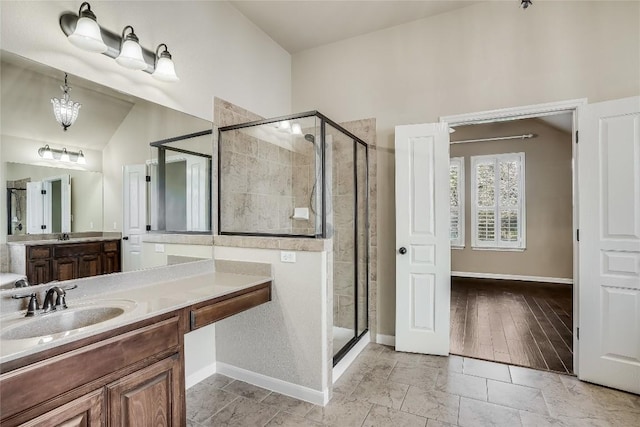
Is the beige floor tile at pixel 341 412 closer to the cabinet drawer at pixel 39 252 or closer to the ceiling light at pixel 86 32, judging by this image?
the cabinet drawer at pixel 39 252

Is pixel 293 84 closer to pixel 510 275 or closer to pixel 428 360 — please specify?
pixel 428 360

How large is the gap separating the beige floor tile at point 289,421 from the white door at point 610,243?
82.8 inches

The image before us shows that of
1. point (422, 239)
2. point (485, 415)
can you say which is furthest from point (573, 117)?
point (485, 415)

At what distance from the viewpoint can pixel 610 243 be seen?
2311 millimetres

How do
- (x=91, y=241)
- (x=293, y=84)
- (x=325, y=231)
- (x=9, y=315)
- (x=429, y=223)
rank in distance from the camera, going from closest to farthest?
(x=9, y=315) < (x=91, y=241) < (x=325, y=231) < (x=429, y=223) < (x=293, y=84)

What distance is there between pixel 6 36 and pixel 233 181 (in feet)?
5.11

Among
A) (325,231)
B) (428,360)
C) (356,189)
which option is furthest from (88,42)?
(428,360)

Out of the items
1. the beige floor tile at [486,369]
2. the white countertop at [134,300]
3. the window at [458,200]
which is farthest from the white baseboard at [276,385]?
the window at [458,200]

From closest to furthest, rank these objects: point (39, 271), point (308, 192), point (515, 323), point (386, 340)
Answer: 1. point (39, 271)
2. point (308, 192)
3. point (386, 340)
4. point (515, 323)

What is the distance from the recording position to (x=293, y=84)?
3660 mm

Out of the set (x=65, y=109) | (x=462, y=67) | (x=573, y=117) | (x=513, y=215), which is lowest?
(x=513, y=215)

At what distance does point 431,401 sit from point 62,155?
8.93 feet

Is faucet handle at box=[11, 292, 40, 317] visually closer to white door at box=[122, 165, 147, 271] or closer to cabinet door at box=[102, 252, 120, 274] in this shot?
cabinet door at box=[102, 252, 120, 274]

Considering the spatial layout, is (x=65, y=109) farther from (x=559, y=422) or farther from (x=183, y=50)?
(x=559, y=422)
